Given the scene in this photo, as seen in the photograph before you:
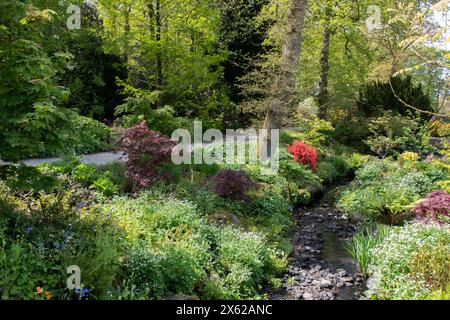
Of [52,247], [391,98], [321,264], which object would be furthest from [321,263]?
[391,98]

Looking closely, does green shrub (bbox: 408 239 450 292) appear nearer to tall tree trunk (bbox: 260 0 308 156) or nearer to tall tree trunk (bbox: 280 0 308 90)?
tall tree trunk (bbox: 260 0 308 156)

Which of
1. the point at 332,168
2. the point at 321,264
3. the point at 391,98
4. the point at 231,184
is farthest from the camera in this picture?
the point at 391,98

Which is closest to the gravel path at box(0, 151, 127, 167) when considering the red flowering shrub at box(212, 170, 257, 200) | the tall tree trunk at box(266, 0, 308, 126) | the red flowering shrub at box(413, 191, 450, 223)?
the red flowering shrub at box(212, 170, 257, 200)

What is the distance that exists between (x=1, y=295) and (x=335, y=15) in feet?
53.3

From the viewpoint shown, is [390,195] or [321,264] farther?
[390,195]

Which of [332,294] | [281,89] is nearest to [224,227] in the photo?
[332,294]

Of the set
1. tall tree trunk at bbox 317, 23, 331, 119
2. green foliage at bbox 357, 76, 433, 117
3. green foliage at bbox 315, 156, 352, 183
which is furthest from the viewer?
tall tree trunk at bbox 317, 23, 331, 119

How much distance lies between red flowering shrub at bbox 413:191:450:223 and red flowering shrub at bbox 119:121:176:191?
15.5 ft

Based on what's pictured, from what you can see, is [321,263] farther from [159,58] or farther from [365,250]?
[159,58]

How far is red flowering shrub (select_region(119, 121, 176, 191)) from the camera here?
7.35 metres

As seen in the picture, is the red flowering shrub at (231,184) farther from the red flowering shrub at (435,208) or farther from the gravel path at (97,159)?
the red flowering shrub at (435,208)

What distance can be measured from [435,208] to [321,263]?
7.75ft

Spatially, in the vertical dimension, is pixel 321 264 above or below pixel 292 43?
below

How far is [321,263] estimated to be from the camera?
664 centimetres
